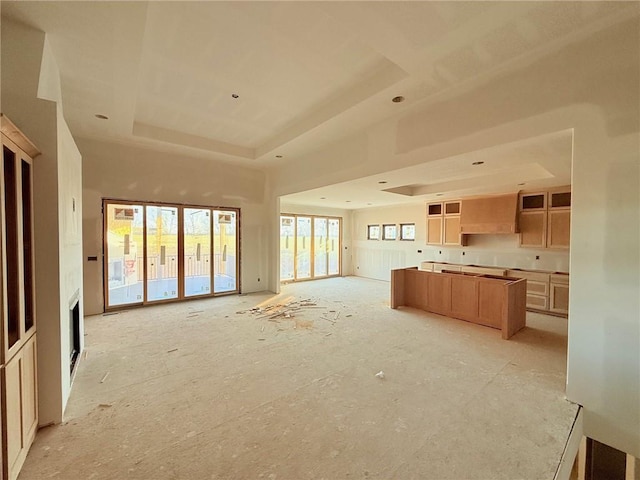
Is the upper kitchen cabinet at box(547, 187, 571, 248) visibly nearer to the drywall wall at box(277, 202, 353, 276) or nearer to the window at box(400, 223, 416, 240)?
the window at box(400, 223, 416, 240)

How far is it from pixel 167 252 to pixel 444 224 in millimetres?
7261

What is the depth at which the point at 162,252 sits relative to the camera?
5.87m

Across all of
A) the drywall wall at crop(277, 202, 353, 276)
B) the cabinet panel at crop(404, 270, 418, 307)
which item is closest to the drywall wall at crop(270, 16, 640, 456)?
the cabinet panel at crop(404, 270, 418, 307)

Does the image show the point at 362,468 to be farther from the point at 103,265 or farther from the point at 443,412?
the point at 103,265

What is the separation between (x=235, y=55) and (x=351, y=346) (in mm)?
3858

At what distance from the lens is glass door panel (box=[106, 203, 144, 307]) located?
5.34 metres

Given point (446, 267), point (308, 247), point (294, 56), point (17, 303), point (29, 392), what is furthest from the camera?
point (308, 247)

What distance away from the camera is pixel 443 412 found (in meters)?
2.37

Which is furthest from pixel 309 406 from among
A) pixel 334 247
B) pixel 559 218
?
pixel 334 247

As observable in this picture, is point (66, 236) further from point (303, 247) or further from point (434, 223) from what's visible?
point (434, 223)

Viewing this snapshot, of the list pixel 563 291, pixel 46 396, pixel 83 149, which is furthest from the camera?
pixel 563 291

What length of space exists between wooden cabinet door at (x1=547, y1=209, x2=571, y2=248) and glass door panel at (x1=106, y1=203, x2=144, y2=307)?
8823 mm

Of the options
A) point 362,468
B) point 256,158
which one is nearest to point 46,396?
point 362,468

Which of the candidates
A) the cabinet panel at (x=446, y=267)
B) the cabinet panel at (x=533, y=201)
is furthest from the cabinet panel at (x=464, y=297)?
the cabinet panel at (x=533, y=201)
